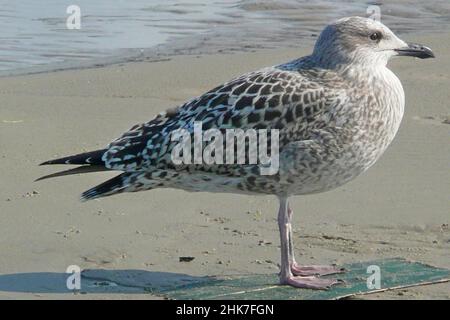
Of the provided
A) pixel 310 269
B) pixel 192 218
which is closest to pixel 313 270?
pixel 310 269

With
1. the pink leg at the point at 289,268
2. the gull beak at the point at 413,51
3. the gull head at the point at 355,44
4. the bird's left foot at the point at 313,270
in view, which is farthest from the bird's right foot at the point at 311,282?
the gull beak at the point at 413,51

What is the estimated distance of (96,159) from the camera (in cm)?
727

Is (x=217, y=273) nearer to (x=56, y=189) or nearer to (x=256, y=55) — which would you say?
(x=56, y=189)

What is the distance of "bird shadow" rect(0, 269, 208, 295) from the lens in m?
6.84

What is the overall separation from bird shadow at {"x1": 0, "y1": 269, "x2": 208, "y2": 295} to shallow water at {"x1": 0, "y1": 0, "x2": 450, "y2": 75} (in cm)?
735

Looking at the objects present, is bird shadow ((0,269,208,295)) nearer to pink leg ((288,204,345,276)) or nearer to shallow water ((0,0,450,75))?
pink leg ((288,204,345,276))

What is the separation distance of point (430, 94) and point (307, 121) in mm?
5247

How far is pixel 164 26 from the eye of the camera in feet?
57.2

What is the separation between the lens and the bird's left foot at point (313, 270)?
719 centimetres

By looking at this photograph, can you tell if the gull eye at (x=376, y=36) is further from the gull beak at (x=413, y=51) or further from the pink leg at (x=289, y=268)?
the pink leg at (x=289, y=268)

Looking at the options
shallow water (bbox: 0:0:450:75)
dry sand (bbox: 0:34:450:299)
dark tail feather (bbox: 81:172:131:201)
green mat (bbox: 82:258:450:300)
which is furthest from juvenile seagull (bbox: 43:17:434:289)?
shallow water (bbox: 0:0:450:75)

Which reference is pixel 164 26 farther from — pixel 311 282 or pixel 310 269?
pixel 311 282

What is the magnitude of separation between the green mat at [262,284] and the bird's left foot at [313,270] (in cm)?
8

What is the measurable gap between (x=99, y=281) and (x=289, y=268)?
1.18 meters
